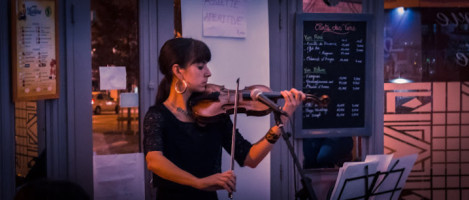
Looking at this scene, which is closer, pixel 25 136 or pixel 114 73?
pixel 25 136

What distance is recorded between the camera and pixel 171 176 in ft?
7.60

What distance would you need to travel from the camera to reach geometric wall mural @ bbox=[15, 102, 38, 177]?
289 centimetres

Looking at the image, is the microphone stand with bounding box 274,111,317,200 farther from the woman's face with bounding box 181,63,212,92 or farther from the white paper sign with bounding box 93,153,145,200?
the white paper sign with bounding box 93,153,145,200

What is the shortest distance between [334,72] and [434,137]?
1522 mm

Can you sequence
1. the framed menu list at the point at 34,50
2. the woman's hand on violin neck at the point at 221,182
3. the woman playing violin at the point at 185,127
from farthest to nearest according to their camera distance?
the framed menu list at the point at 34,50
the woman playing violin at the point at 185,127
the woman's hand on violin neck at the point at 221,182

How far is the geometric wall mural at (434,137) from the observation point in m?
4.80

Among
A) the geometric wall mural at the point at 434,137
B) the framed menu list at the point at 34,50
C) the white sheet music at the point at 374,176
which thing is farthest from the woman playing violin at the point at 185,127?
the geometric wall mural at the point at 434,137

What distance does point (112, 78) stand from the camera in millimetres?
3600

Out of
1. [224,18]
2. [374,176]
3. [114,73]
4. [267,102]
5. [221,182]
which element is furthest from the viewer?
[224,18]

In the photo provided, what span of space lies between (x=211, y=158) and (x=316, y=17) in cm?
198

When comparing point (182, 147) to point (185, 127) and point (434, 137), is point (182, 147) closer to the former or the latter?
point (185, 127)

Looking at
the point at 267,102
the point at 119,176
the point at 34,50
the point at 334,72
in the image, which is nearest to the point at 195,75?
the point at 267,102

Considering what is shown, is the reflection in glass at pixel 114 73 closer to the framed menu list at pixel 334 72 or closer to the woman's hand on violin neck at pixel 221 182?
the framed menu list at pixel 334 72

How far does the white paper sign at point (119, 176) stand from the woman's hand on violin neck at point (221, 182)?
1532mm
